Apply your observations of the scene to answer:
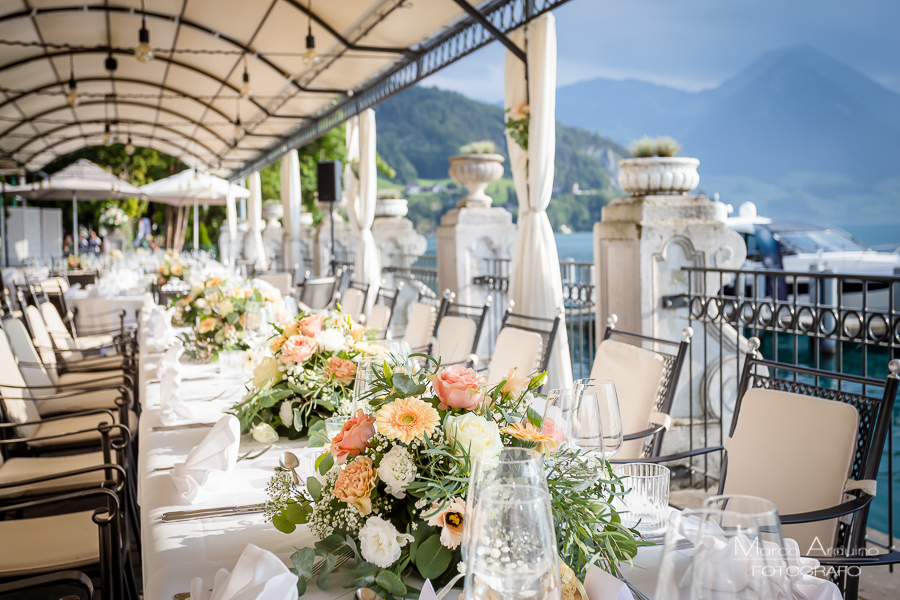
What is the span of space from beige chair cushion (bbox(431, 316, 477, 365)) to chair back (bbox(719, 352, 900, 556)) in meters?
1.95

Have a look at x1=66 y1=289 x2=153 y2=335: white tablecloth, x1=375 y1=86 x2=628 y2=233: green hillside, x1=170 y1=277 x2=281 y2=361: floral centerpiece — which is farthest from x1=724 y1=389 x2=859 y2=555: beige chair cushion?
x1=375 y1=86 x2=628 y2=233: green hillside

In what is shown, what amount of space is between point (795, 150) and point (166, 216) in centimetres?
5607

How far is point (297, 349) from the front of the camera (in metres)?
2.17

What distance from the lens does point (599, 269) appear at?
4.91 m

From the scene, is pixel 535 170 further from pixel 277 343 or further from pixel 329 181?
pixel 329 181

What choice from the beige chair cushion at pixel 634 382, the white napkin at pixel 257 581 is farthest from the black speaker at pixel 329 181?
the white napkin at pixel 257 581

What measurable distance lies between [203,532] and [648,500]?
3.11 ft

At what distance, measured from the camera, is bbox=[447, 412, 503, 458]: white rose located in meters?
1.06

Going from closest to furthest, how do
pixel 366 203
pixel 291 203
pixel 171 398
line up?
pixel 171 398, pixel 366 203, pixel 291 203

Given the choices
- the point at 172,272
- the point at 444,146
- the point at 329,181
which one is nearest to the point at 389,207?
the point at 329,181

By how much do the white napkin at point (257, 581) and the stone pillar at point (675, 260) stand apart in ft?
12.2

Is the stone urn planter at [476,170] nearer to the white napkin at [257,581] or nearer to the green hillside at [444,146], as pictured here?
the white napkin at [257,581]

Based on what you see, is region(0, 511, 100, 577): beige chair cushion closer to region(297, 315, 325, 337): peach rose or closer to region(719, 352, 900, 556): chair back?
region(297, 315, 325, 337): peach rose

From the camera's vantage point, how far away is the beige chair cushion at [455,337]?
385cm
